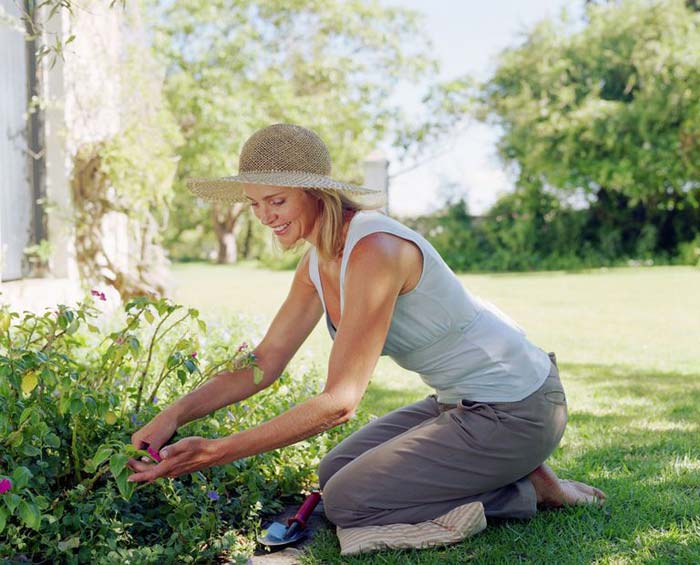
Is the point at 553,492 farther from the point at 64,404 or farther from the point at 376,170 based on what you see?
the point at 376,170

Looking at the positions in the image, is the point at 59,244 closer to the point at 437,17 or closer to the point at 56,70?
the point at 56,70

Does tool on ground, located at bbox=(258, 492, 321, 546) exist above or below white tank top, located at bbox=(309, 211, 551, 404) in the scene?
below

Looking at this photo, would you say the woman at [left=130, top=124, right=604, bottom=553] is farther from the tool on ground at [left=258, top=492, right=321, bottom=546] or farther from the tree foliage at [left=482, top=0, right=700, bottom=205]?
the tree foliage at [left=482, top=0, right=700, bottom=205]

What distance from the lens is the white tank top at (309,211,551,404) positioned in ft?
9.16

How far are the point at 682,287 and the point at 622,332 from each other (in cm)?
488

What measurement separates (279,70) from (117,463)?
806 inches

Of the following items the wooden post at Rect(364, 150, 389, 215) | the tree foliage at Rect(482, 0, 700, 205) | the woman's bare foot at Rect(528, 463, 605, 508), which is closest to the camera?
the woman's bare foot at Rect(528, 463, 605, 508)

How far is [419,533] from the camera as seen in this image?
274cm

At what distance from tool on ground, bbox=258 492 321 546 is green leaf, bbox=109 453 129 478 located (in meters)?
0.74

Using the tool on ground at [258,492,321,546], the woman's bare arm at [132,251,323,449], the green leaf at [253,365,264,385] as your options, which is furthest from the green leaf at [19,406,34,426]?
the tool on ground at [258,492,321,546]

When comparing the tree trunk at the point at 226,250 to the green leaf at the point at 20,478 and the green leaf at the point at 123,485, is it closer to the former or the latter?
the green leaf at the point at 123,485

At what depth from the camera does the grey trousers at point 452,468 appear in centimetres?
280

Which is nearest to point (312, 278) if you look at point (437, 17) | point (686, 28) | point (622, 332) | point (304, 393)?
point (304, 393)

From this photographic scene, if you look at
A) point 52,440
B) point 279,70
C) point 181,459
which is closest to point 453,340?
point 181,459
